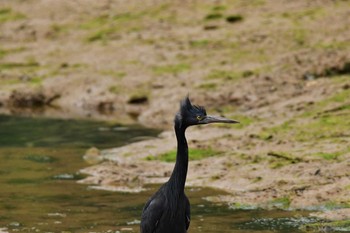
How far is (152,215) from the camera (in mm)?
11375

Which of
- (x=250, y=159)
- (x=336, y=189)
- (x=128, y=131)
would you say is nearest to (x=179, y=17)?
(x=128, y=131)

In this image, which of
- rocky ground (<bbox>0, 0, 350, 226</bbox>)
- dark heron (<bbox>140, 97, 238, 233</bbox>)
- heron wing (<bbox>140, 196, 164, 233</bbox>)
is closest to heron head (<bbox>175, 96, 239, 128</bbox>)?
dark heron (<bbox>140, 97, 238, 233</bbox>)

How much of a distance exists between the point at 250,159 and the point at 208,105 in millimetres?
7920

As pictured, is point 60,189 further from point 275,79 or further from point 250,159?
point 275,79

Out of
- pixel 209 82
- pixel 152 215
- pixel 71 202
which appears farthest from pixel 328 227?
pixel 209 82

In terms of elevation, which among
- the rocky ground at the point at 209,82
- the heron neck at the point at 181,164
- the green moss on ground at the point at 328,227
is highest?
the heron neck at the point at 181,164

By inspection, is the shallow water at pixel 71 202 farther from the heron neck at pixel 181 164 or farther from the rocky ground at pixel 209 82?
the heron neck at pixel 181 164

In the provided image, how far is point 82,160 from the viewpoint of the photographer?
2062cm

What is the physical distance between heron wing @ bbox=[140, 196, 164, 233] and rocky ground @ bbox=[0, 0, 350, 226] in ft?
12.4

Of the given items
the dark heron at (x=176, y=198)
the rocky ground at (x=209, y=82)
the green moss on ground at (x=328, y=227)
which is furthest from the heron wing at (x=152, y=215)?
the rocky ground at (x=209, y=82)

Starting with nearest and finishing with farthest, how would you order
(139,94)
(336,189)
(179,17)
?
1. (336,189)
2. (139,94)
3. (179,17)

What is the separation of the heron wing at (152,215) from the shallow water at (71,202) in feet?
8.85

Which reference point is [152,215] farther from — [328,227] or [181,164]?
[328,227]

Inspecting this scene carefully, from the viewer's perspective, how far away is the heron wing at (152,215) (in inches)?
447
